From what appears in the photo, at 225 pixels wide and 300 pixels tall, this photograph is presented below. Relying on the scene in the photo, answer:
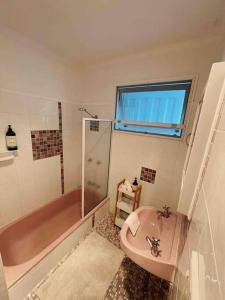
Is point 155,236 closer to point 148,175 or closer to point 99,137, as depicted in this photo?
point 148,175

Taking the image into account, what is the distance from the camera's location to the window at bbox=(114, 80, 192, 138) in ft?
4.83

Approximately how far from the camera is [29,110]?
1.59 metres

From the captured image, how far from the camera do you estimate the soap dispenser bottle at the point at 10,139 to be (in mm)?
1419

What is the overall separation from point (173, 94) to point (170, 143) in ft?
1.86

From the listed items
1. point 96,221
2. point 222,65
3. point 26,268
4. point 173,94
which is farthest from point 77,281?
point 173,94

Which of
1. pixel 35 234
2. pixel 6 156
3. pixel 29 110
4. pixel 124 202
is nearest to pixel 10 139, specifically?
pixel 6 156

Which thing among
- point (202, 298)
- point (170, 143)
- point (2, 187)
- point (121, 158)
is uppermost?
point (170, 143)

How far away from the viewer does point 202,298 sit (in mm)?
318

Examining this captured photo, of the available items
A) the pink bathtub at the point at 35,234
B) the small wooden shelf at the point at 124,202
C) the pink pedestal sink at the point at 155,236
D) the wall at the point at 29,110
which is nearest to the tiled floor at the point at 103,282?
the pink bathtub at the point at 35,234

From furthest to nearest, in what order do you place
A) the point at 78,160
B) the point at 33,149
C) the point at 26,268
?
1. the point at 78,160
2. the point at 33,149
3. the point at 26,268

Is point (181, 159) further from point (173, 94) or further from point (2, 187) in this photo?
point (2, 187)

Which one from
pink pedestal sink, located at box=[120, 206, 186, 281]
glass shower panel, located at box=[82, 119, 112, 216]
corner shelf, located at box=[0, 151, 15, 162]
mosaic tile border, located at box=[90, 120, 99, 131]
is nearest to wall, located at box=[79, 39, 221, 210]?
glass shower panel, located at box=[82, 119, 112, 216]

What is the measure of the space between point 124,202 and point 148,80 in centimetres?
163

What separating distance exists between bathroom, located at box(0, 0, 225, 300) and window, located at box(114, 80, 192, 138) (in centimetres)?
2
